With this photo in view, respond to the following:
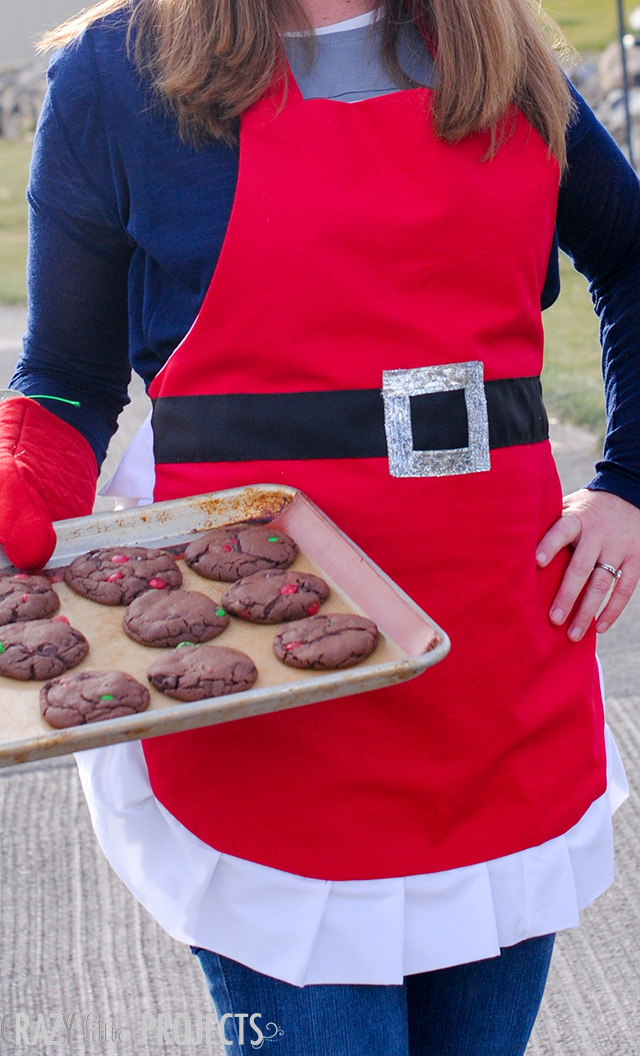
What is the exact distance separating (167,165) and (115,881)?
1845 millimetres

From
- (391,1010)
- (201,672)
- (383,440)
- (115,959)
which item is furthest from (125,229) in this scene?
(115,959)

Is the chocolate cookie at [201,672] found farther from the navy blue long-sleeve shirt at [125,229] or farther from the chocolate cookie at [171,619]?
the navy blue long-sleeve shirt at [125,229]

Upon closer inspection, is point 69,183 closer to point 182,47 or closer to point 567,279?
point 182,47

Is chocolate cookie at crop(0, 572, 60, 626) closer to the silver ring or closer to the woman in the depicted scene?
the woman

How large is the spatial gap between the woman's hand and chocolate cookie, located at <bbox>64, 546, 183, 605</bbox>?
441 mm

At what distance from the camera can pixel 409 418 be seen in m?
1.08

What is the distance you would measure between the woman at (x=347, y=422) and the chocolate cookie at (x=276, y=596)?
90 mm

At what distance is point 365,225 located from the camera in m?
1.05

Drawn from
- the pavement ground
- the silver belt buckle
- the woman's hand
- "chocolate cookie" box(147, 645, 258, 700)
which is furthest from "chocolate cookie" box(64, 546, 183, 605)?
the pavement ground

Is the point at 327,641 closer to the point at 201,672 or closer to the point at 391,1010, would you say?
the point at 201,672

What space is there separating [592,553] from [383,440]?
1.13ft

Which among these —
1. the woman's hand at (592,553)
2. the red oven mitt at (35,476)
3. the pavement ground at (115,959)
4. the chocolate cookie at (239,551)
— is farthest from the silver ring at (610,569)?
the pavement ground at (115,959)

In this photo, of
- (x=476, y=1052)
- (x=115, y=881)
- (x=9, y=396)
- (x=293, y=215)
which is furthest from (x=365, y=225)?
(x=115, y=881)

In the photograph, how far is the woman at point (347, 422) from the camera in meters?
1.07
